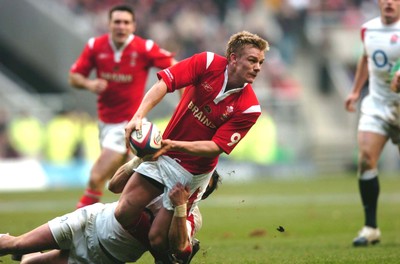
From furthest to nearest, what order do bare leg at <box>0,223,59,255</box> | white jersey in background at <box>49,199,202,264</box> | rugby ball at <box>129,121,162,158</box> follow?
white jersey in background at <box>49,199,202,264</box> → bare leg at <box>0,223,59,255</box> → rugby ball at <box>129,121,162,158</box>

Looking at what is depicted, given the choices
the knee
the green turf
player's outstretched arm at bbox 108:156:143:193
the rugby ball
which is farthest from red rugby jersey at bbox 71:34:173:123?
the rugby ball

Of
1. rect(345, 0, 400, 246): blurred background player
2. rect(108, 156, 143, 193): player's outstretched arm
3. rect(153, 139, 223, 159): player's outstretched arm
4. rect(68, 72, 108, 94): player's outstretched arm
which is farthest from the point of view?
rect(68, 72, 108, 94): player's outstretched arm

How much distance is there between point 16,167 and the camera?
2417 centimetres

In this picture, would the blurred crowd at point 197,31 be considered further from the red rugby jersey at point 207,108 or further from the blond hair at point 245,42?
the blond hair at point 245,42

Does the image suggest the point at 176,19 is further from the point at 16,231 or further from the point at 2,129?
the point at 16,231

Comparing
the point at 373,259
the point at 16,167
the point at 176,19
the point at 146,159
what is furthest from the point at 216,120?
the point at 176,19

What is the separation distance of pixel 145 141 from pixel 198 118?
839 mm

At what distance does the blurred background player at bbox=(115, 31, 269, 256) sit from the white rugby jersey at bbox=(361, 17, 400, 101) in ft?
11.8

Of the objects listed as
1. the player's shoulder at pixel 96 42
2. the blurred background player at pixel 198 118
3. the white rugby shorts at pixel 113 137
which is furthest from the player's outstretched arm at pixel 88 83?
the blurred background player at pixel 198 118

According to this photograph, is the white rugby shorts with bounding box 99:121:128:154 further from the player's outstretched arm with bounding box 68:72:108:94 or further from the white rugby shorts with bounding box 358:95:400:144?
the white rugby shorts with bounding box 358:95:400:144

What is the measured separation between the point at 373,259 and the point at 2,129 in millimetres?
19217

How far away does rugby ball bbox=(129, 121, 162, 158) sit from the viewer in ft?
26.1

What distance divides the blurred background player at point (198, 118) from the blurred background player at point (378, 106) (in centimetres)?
344

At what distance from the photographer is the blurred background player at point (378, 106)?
11.5 meters
